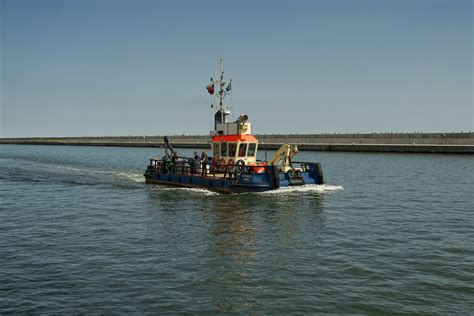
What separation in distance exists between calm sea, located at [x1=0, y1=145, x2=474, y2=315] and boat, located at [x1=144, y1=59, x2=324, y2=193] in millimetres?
1196

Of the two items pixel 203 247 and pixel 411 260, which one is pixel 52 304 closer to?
pixel 203 247

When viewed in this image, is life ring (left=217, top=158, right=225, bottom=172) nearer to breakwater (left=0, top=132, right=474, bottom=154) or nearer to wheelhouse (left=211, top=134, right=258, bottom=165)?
wheelhouse (left=211, top=134, right=258, bottom=165)

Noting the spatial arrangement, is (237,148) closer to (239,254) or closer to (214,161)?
(214,161)

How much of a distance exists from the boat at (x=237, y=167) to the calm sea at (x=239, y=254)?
1196mm

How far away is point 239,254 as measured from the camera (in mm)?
15070

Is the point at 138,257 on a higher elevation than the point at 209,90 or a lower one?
lower

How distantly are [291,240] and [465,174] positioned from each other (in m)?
30.0

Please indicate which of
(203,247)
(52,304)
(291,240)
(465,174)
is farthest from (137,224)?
(465,174)

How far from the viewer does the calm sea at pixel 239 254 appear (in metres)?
11.0

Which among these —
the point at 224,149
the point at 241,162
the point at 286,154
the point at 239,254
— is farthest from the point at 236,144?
→ the point at 239,254

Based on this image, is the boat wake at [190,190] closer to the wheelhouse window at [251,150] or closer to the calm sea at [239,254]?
the calm sea at [239,254]

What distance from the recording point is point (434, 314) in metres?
10.3

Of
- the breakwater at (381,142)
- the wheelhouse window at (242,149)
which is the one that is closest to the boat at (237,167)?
the wheelhouse window at (242,149)

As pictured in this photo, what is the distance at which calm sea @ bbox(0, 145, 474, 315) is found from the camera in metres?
11.0
